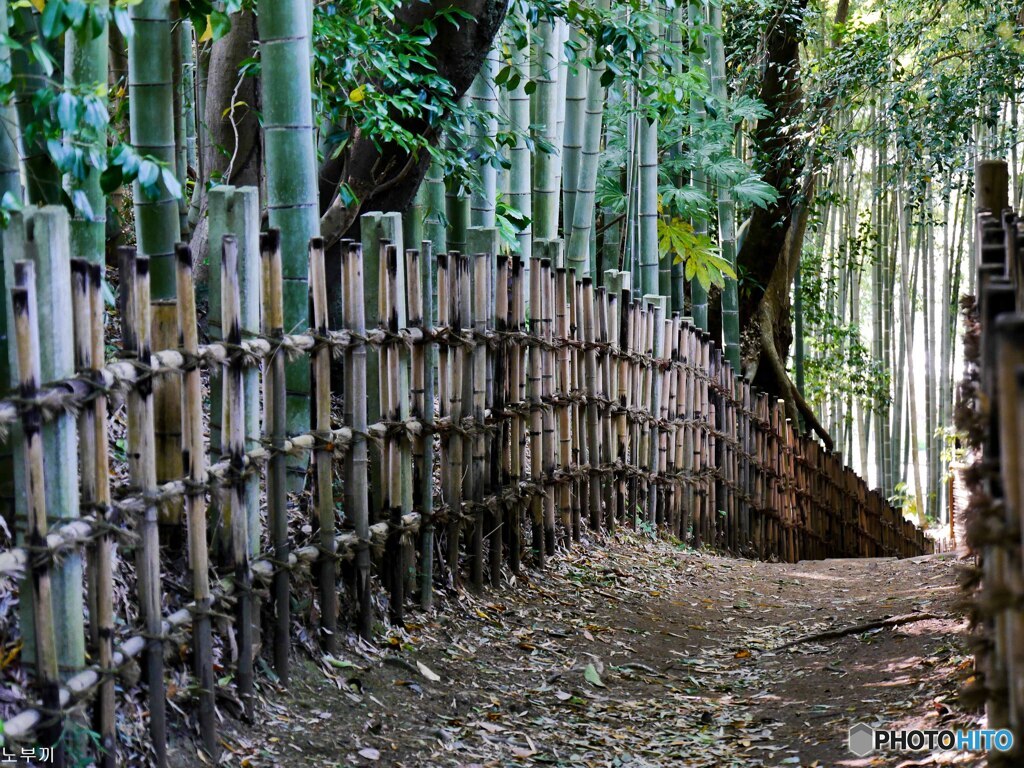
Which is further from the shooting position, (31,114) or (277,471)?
(277,471)

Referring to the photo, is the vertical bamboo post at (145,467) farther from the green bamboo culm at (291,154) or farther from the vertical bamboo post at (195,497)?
the green bamboo culm at (291,154)

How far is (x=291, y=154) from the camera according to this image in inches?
149

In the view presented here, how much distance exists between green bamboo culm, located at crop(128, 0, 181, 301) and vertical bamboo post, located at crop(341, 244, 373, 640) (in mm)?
574

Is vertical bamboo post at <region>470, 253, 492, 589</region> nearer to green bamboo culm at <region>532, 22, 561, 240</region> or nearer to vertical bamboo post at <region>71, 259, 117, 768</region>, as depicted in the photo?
green bamboo culm at <region>532, 22, 561, 240</region>

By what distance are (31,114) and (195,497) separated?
1.21 metres

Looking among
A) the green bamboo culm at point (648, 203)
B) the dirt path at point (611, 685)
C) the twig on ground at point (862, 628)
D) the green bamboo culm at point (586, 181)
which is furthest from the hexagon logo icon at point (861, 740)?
the green bamboo culm at point (648, 203)

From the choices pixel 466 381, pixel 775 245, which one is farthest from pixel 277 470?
pixel 775 245

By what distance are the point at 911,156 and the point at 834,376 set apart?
7.19 m

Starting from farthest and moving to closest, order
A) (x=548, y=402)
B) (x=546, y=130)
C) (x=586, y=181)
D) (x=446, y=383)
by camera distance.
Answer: (x=586, y=181) < (x=546, y=130) < (x=548, y=402) < (x=446, y=383)

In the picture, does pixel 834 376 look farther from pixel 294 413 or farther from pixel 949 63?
pixel 294 413

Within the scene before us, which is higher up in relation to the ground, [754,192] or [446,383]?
[754,192]

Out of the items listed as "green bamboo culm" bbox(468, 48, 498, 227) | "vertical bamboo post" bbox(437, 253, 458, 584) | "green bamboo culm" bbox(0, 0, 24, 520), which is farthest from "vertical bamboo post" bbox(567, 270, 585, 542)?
"green bamboo culm" bbox(0, 0, 24, 520)

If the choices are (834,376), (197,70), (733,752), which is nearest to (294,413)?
(733,752)

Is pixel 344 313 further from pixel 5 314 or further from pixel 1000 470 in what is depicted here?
pixel 1000 470
